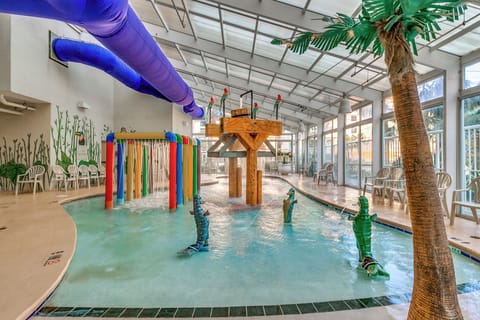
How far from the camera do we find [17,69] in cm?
606

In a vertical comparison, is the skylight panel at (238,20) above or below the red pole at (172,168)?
above

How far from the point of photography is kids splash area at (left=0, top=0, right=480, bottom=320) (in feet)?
4.93

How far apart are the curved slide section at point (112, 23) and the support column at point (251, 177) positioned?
2.52 m

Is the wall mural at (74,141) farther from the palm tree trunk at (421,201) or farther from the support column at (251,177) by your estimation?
the palm tree trunk at (421,201)

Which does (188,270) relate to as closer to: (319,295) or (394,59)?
(319,295)

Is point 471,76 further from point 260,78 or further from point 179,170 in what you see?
point 260,78

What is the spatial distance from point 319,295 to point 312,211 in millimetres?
3698

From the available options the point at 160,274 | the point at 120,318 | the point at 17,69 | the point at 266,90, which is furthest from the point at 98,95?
the point at 120,318

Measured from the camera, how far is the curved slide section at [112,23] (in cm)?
261

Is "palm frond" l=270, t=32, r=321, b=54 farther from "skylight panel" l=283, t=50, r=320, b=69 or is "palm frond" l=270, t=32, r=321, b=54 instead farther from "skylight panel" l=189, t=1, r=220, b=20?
"skylight panel" l=283, t=50, r=320, b=69

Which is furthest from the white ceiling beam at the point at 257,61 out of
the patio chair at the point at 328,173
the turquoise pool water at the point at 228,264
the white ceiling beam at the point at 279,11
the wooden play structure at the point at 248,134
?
the turquoise pool water at the point at 228,264

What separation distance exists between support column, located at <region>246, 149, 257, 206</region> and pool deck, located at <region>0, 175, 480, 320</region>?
6.40 feet

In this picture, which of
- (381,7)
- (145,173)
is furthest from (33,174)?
(381,7)

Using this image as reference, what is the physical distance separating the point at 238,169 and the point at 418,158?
5.96 meters
